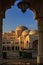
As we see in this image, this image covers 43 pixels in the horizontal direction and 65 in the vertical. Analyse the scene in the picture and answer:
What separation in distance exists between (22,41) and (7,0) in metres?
52.8

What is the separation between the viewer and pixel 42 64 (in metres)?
10.3

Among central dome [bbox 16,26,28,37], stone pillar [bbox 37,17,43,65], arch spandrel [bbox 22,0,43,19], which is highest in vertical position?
central dome [bbox 16,26,28,37]

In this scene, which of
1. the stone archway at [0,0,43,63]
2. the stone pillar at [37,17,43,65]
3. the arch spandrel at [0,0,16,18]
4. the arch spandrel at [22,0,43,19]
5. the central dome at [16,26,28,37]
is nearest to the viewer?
the arch spandrel at [0,0,16,18]

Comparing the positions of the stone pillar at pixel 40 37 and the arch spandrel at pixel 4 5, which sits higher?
the arch spandrel at pixel 4 5

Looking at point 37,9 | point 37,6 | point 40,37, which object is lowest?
point 40,37

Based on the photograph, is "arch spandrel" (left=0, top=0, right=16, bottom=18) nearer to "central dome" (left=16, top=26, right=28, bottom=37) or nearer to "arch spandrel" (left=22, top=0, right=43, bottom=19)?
"arch spandrel" (left=22, top=0, right=43, bottom=19)

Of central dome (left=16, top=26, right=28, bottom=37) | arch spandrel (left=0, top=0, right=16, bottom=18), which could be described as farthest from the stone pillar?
central dome (left=16, top=26, right=28, bottom=37)

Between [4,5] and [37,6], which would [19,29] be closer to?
[37,6]

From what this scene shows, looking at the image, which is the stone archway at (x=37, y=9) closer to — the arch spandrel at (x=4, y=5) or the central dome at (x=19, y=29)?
the arch spandrel at (x=4, y=5)

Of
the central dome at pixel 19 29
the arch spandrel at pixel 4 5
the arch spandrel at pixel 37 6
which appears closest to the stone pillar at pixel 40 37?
the arch spandrel at pixel 37 6

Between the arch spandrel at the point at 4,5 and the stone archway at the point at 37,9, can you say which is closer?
the arch spandrel at the point at 4,5

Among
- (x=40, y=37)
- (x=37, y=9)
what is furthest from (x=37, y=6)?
(x=40, y=37)

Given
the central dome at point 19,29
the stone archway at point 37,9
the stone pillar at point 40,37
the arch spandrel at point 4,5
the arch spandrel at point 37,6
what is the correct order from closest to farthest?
1. the arch spandrel at point 4,5
2. the stone archway at point 37,9
3. the arch spandrel at point 37,6
4. the stone pillar at point 40,37
5. the central dome at point 19,29

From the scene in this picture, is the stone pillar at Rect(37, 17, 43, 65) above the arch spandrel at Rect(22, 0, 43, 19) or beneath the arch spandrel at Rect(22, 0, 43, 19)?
beneath
